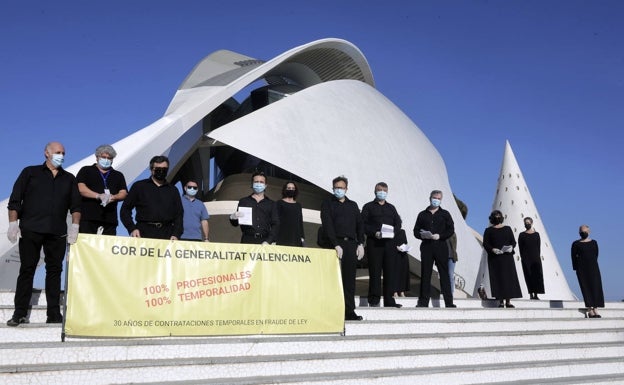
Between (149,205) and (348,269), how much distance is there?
2.27 metres

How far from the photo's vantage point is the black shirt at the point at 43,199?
4.69m

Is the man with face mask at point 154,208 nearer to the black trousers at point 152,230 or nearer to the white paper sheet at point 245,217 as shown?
the black trousers at point 152,230

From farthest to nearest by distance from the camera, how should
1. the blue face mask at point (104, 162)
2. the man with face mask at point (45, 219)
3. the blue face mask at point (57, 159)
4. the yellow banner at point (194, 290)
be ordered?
the blue face mask at point (104, 162) → the blue face mask at point (57, 159) → the man with face mask at point (45, 219) → the yellow banner at point (194, 290)

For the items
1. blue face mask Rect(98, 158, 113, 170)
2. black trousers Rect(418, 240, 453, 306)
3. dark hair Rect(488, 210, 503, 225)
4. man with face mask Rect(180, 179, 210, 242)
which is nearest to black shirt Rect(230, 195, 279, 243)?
man with face mask Rect(180, 179, 210, 242)

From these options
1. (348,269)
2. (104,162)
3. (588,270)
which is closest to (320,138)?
(588,270)

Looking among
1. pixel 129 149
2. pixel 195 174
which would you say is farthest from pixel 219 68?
pixel 129 149

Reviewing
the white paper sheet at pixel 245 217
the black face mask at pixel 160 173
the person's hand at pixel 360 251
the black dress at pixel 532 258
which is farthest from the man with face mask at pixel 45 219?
the black dress at pixel 532 258

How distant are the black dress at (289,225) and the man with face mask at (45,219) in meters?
2.27

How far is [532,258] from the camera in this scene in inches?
391

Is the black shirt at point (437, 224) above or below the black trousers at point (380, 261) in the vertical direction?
above

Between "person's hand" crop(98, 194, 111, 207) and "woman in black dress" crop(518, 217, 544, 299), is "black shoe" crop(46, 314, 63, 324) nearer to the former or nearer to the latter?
"person's hand" crop(98, 194, 111, 207)

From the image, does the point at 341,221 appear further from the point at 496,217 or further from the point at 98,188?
the point at 496,217

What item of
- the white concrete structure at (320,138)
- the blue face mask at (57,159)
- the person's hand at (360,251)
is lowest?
the person's hand at (360,251)

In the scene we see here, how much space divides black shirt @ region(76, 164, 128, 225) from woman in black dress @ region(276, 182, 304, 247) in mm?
1753
